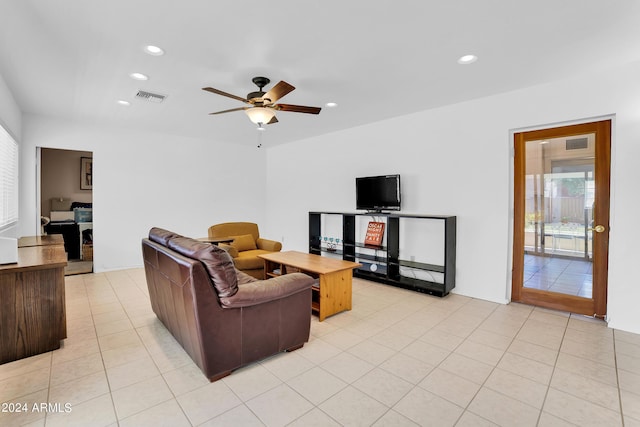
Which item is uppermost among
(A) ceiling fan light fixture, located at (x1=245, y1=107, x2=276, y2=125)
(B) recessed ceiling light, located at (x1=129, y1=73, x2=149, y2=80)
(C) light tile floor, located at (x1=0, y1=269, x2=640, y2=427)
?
(B) recessed ceiling light, located at (x1=129, y1=73, x2=149, y2=80)

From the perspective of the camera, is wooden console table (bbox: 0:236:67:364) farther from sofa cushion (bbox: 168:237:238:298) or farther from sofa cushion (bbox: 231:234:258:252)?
sofa cushion (bbox: 231:234:258:252)

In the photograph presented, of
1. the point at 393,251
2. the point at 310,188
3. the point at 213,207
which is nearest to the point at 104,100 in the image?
the point at 213,207

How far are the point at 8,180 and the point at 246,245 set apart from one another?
3.13 meters

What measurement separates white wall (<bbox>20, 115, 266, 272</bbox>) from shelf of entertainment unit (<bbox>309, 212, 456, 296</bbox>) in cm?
264

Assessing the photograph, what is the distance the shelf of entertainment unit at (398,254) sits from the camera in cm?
402

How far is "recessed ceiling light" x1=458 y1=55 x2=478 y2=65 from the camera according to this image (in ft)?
9.09

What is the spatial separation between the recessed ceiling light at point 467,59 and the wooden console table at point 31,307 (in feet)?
12.7

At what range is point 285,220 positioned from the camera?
6895 millimetres

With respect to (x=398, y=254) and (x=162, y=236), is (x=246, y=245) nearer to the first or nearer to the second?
(x=162, y=236)

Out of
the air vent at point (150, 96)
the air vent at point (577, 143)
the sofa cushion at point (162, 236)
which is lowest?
the sofa cushion at point (162, 236)

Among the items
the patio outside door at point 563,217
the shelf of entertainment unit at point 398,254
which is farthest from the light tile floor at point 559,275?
the shelf of entertainment unit at point 398,254

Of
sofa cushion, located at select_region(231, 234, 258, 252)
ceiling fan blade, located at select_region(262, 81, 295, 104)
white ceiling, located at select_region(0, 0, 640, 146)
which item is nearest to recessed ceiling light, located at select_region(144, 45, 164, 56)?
white ceiling, located at select_region(0, 0, 640, 146)

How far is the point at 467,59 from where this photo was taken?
2809 millimetres

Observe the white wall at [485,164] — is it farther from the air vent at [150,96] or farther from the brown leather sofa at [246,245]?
the air vent at [150,96]
